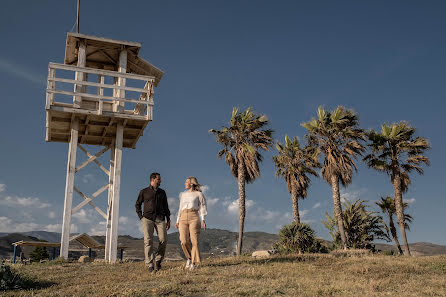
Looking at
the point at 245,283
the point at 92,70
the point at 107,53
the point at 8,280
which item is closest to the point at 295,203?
the point at 107,53

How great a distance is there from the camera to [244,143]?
34000 mm

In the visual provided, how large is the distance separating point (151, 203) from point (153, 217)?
1.15ft

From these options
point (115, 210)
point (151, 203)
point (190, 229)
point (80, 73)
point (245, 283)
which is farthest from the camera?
point (80, 73)

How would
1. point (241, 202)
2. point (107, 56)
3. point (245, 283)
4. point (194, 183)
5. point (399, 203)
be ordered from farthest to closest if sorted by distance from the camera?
point (399, 203)
point (241, 202)
point (107, 56)
point (194, 183)
point (245, 283)

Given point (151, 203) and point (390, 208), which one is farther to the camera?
point (390, 208)

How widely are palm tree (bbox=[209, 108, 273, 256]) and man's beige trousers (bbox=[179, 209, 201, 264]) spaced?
74.4 feet

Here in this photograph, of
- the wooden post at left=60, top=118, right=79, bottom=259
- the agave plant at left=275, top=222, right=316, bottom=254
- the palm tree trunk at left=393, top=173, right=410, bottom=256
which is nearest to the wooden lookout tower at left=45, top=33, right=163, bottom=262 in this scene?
the wooden post at left=60, top=118, right=79, bottom=259

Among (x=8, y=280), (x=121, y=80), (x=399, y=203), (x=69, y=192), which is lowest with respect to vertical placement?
(x=8, y=280)

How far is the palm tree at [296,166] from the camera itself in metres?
35.1

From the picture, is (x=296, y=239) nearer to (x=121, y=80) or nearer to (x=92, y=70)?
(x=121, y=80)

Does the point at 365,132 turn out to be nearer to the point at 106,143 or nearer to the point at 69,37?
the point at 106,143

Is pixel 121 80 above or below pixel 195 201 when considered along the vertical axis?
above

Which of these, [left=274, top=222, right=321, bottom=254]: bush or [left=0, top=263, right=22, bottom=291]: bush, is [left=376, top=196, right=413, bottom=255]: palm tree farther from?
[left=0, top=263, right=22, bottom=291]: bush

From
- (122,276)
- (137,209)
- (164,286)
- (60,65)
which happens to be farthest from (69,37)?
(164,286)
